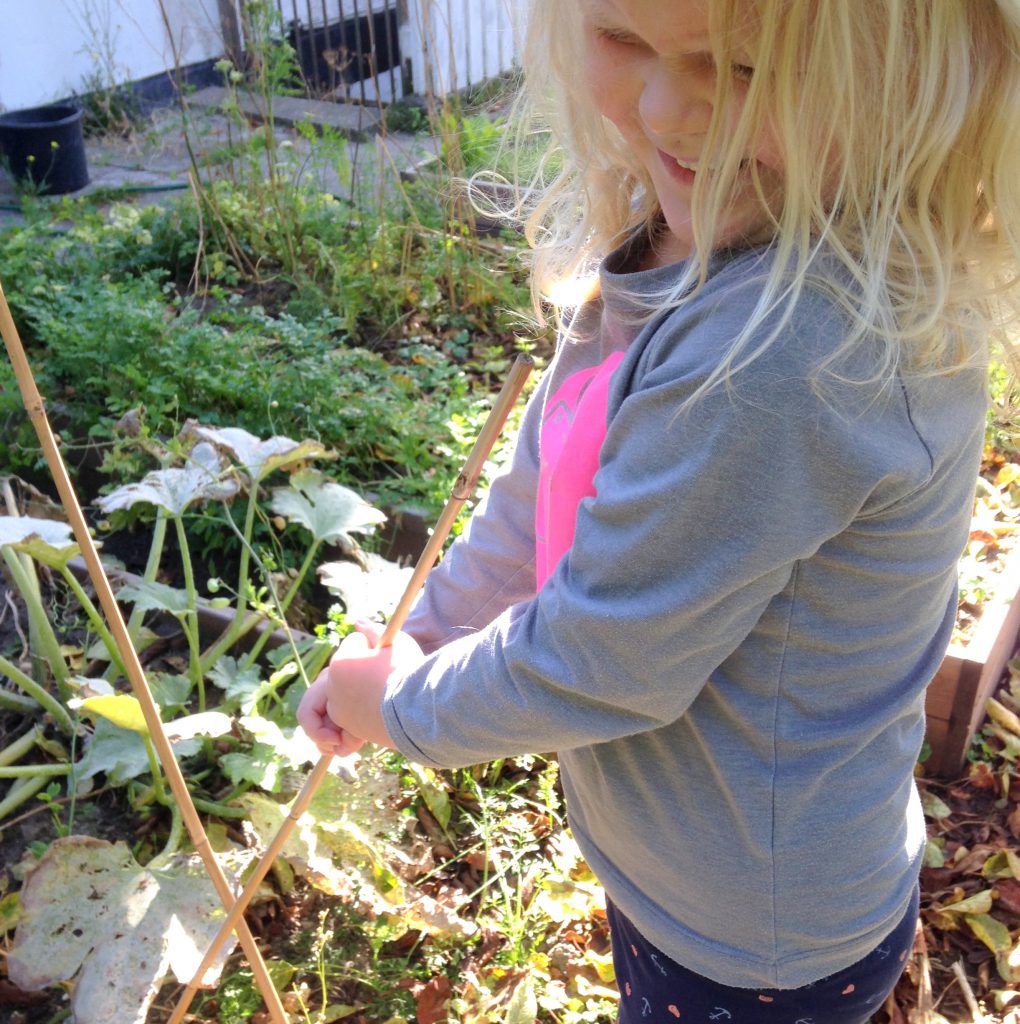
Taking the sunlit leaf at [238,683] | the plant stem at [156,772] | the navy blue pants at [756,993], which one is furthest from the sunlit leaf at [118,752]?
the navy blue pants at [756,993]

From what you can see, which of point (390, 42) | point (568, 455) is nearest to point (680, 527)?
point (568, 455)

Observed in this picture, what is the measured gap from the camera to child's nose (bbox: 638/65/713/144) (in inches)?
35.1

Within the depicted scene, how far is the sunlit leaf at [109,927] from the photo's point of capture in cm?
158

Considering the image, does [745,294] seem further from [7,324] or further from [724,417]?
[7,324]

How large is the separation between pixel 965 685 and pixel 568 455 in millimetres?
1446

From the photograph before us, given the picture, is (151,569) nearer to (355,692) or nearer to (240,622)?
(240,622)

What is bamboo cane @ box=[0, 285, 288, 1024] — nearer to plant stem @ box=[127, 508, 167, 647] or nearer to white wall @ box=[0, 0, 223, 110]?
plant stem @ box=[127, 508, 167, 647]

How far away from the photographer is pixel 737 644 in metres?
0.92

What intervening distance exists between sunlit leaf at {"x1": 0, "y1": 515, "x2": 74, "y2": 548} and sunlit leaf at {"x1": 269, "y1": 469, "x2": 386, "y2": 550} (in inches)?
15.7

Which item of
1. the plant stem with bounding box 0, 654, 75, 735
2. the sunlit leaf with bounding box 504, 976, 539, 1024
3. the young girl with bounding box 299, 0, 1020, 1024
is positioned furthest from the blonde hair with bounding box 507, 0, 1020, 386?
the plant stem with bounding box 0, 654, 75, 735

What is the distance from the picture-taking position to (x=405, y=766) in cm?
215

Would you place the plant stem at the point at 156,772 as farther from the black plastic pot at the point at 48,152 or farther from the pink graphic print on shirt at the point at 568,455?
the black plastic pot at the point at 48,152

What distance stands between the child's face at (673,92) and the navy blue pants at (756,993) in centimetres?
73

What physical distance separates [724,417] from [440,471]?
1.98m
